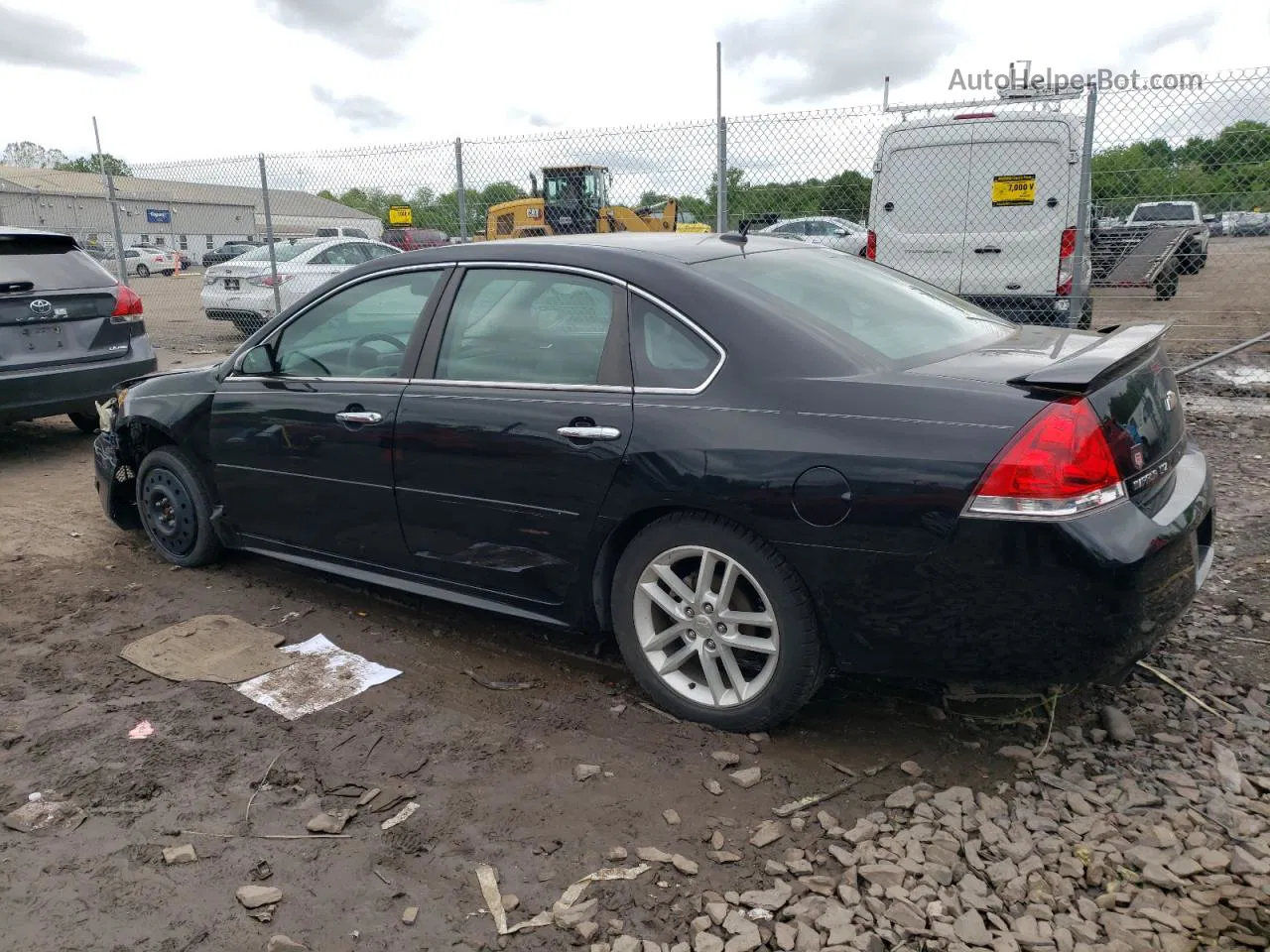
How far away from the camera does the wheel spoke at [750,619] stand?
9.53 feet

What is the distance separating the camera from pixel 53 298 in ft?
22.6

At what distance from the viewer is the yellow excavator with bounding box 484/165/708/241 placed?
40.0 feet

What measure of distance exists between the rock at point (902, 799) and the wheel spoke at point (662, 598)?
82 centimetres

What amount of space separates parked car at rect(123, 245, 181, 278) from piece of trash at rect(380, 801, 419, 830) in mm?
40382

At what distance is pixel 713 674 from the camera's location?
310 centimetres

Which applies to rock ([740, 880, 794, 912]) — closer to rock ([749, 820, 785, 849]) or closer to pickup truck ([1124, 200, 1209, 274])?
rock ([749, 820, 785, 849])

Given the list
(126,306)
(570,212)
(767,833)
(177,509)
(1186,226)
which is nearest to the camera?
(767,833)

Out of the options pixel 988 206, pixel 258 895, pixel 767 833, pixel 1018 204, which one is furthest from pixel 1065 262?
pixel 258 895

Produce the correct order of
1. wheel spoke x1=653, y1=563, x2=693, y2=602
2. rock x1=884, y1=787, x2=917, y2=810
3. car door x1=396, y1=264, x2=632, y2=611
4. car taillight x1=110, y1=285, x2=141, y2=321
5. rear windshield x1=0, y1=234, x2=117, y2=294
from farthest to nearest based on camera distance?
car taillight x1=110, y1=285, x2=141, y2=321 → rear windshield x1=0, y1=234, x2=117, y2=294 → car door x1=396, y1=264, x2=632, y2=611 → wheel spoke x1=653, y1=563, x2=693, y2=602 → rock x1=884, y1=787, x2=917, y2=810

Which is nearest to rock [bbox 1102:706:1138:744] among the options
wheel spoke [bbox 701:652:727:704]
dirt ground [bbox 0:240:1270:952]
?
dirt ground [bbox 0:240:1270:952]

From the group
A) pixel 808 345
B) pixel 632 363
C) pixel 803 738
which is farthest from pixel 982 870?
pixel 632 363

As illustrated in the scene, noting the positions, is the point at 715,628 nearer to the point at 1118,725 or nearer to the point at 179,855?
the point at 1118,725

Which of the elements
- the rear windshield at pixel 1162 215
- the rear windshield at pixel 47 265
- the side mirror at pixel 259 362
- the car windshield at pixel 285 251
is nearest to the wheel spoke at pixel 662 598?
the side mirror at pixel 259 362

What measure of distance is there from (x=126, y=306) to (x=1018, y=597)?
7048mm
